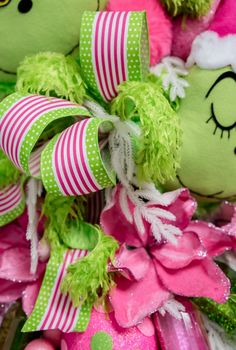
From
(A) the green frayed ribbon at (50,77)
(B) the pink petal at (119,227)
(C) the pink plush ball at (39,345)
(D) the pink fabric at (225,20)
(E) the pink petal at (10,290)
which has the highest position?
(D) the pink fabric at (225,20)

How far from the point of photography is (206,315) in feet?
2.28

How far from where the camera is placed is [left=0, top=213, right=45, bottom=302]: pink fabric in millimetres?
651

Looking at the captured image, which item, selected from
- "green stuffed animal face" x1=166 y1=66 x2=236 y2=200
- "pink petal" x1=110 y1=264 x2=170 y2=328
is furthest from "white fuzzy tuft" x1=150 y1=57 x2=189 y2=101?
"pink petal" x1=110 y1=264 x2=170 y2=328

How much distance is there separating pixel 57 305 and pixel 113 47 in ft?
1.09

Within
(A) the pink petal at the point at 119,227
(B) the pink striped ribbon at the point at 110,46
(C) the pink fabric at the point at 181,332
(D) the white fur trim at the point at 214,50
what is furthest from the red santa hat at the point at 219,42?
(C) the pink fabric at the point at 181,332

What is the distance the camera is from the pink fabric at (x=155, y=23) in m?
0.62

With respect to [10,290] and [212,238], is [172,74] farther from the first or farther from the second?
[10,290]

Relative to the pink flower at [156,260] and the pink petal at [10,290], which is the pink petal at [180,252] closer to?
the pink flower at [156,260]

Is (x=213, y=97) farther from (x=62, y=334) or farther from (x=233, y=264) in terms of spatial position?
(x=62, y=334)

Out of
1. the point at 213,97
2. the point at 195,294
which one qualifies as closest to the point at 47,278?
the point at 195,294

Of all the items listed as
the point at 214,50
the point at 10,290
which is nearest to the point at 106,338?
the point at 10,290

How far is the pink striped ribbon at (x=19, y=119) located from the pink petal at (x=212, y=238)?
26 centimetres

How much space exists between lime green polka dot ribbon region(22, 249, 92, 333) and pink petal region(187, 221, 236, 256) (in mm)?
161

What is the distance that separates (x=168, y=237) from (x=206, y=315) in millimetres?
169
